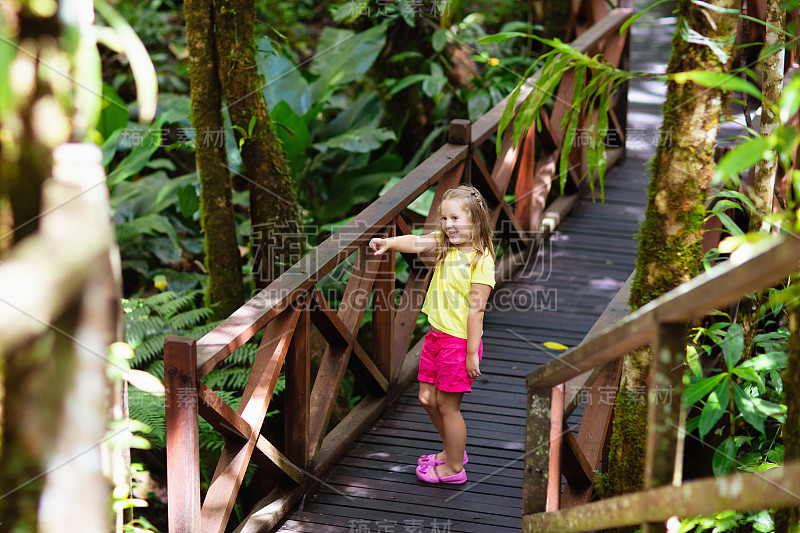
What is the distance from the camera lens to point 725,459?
2.54 meters

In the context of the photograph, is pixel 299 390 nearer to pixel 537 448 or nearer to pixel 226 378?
pixel 537 448

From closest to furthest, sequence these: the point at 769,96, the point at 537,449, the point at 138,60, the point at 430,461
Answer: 1. the point at 138,60
2. the point at 537,449
3. the point at 769,96
4. the point at 430,461

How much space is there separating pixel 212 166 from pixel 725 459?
3022 millimetres

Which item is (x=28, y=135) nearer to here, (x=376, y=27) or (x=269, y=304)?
(x=269, y=304)

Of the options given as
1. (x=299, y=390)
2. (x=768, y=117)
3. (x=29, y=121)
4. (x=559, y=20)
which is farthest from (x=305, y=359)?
(x=559, y=20)

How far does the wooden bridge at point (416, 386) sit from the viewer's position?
2.03 meters

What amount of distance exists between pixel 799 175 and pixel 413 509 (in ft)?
6.58

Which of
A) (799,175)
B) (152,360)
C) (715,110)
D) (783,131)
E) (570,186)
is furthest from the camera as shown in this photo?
(570,186)

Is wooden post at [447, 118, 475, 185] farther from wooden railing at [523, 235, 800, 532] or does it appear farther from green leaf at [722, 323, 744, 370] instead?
wooden railing at [523, 235, 800, 532]

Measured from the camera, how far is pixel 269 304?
8.87ft

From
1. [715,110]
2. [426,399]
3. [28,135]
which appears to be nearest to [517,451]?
[426,399]

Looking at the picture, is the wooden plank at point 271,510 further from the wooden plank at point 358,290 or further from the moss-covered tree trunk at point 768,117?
the moss-covered tree trunk at point 768,117

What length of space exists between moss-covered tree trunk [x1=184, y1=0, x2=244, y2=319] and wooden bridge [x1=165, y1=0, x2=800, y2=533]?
1.08 meters

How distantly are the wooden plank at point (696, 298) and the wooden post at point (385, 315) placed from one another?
1.78 m
